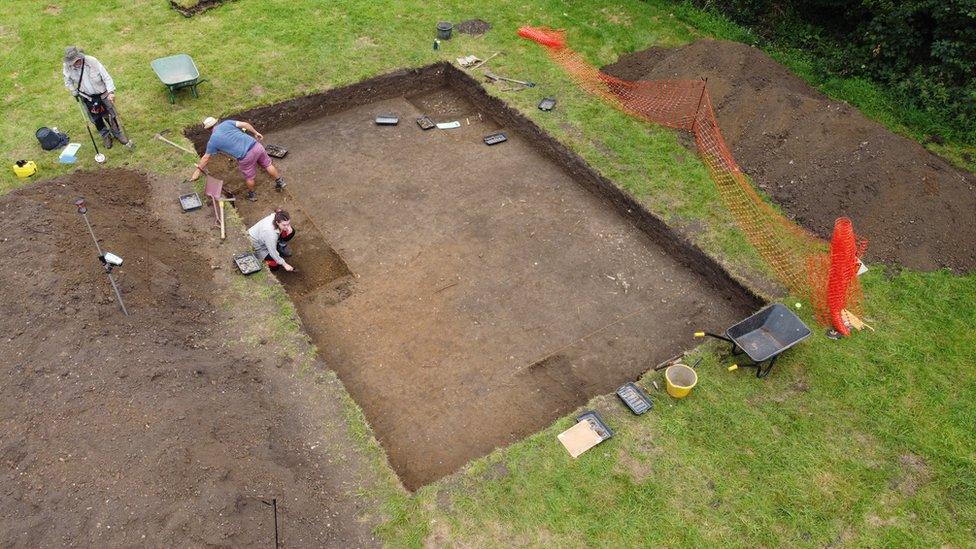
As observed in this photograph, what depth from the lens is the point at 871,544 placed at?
21.1 ft

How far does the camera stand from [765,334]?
26.7 ft

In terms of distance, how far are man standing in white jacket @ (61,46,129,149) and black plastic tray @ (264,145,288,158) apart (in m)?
2.50

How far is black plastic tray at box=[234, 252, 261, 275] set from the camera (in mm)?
8953

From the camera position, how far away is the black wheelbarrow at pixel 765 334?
781cm

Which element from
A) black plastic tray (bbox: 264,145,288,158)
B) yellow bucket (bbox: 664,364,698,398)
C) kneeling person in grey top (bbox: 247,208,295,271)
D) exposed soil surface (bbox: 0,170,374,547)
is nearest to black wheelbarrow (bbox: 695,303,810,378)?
yellow bucket (bbox: 664,364,698,398)

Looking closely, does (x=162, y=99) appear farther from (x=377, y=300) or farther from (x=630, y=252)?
(x=630, y=252)

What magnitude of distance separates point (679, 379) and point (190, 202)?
8.32 meters

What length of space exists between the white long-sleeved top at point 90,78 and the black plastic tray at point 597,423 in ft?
31.7

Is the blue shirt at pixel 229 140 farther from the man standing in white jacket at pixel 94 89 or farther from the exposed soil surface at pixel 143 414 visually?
the man standing in white jacket at pixel 94 89

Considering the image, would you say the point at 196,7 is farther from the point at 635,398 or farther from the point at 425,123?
the point at 635,398

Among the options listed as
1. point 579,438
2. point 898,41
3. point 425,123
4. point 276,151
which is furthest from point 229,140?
point 898,41

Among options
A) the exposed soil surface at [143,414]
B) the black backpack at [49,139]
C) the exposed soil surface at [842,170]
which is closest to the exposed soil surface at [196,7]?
the black backpack at [49,139]

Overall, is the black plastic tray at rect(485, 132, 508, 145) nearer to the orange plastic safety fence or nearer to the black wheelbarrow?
the orange plastic safety fence

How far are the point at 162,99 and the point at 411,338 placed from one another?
8.08 metres
